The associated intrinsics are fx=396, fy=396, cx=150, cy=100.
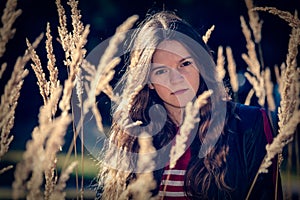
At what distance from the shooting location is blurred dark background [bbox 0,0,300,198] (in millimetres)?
6312

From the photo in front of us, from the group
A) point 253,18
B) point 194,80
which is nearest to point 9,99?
point 253,18

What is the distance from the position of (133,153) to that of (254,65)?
2.65 ft

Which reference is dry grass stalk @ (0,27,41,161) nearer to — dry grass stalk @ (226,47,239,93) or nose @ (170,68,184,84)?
dry grass stalk @ (226,47,239,93)

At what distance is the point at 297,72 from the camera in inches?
50.8

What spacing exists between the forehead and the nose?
0.13 meters

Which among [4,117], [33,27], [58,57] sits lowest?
[4,117]

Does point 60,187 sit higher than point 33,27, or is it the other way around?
point 33,27

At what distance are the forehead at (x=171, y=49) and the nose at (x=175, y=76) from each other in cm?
13

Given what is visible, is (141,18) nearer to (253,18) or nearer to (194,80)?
(194,80)

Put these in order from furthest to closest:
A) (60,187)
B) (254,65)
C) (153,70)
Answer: (153,70), (254,65), (60,187)

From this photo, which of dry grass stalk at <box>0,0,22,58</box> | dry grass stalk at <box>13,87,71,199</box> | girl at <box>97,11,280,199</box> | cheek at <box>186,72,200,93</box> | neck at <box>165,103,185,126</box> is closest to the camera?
dry grass stalk at <box>13,87,71,199</box>

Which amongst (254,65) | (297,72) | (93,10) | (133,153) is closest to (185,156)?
(133,153)

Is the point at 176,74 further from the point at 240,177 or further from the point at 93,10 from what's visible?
the point at 93,10

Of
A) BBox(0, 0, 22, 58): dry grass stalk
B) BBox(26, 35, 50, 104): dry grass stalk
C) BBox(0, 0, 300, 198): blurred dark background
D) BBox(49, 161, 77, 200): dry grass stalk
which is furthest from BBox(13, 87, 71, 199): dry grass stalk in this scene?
BBox(0, 0, 300, 198): blurred dark background
